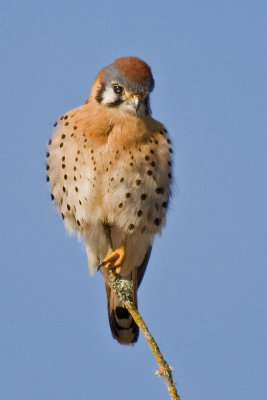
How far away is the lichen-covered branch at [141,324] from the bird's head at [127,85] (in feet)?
3.94

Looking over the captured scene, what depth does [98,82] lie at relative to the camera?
5477 mm

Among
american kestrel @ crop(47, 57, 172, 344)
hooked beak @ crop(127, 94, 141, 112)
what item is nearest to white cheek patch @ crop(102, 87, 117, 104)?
american kestrel @ crop(47, 57, 172, 344)

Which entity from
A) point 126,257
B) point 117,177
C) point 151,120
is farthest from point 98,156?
point 126,257

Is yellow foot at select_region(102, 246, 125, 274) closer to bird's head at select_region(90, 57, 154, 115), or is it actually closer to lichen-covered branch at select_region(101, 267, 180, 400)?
lichen-covered branch at select_region(101, 267, 180, 400)

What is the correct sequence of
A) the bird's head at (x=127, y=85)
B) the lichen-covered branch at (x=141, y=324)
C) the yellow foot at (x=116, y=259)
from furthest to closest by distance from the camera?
1. the yellow foot at (x=116, y=259)
2. the bird's head at (x=127, y=85)
3. the lichen-covered branch at (x=141, y=324)

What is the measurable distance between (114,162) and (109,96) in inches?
20.3

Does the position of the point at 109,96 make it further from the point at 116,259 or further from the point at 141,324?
the point at 141,324

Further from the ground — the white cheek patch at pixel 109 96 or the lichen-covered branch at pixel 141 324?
the white cheek patch at pixel 109 96

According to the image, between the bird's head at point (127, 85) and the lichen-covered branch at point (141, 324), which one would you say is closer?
the lichen-covered branch at point (141, 324)

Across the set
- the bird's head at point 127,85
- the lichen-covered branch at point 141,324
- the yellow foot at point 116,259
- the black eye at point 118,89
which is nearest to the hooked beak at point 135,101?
the bird's head at point 127,85

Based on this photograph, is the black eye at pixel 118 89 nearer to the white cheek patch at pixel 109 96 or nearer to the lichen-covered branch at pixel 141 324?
the white cheek patch at pixel 109 96

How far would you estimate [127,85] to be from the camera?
521 centimetres

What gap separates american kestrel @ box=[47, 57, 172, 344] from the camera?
17.1 ft

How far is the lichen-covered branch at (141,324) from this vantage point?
9.94 ft
